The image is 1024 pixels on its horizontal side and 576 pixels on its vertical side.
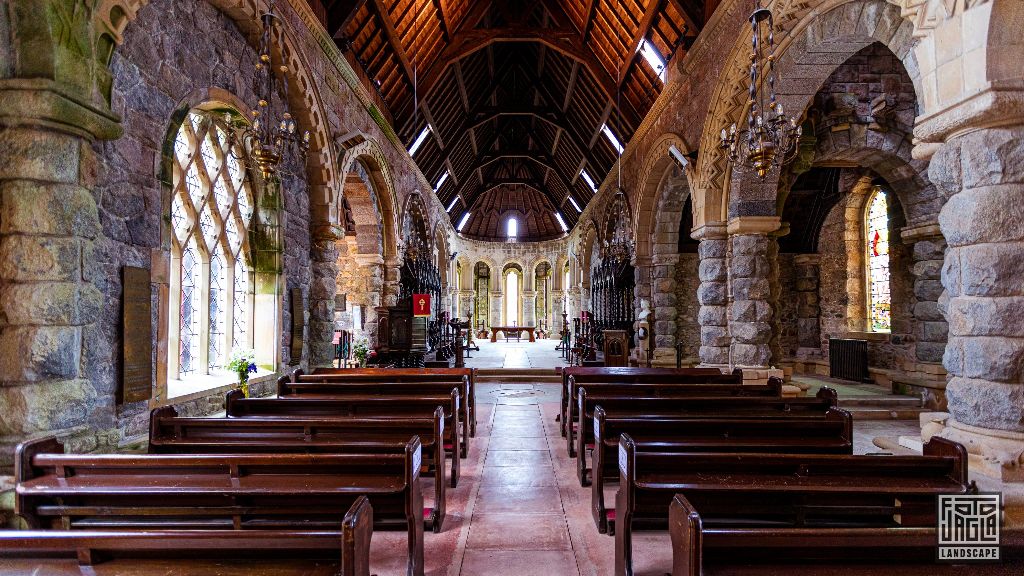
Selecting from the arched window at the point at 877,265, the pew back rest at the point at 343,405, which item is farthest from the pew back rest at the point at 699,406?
the arched window at the point at 877,265

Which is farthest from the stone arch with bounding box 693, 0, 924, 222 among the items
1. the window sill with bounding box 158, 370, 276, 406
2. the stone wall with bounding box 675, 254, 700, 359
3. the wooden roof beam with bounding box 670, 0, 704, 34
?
the window sill with bounding box 158, 370, 276, 406

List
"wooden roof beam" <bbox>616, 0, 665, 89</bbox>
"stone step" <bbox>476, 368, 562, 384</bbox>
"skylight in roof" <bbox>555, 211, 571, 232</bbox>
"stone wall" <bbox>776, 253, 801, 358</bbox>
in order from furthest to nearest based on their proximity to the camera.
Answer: "skylight in roof" <bbox>555, 211, 571, 232</bbox>
"stone wall" <bbox>776, 253, 801, 358</bbox>
"stone step" <bbox>476, 368, 562, 384</bbox>
"wooden roof beam" <bbox>616, 0, 665, 89</bbox>

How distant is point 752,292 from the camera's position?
6.27 meters

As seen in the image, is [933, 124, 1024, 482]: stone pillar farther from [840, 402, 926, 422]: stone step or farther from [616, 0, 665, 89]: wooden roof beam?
[616, 0, 665, 89]: wooden roof beam

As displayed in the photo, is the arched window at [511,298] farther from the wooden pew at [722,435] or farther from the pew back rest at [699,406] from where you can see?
the wooden pew at [722,435]

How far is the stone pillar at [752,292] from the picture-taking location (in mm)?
6273

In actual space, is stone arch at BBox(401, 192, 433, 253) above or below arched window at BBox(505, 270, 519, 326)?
above

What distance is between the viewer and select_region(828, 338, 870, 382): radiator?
9195 mm

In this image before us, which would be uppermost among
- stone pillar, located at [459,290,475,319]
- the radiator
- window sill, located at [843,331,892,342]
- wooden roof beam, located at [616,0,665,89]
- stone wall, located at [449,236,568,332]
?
wooden roof beam, located at [616,0,665,89]

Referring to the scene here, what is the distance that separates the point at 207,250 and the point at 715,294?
618 centimetres

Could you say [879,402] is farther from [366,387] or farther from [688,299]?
[366,387]

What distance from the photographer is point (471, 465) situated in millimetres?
4543

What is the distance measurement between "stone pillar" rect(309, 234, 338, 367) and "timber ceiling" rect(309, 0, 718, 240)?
322cm

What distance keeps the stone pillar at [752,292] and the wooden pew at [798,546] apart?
4.69m
